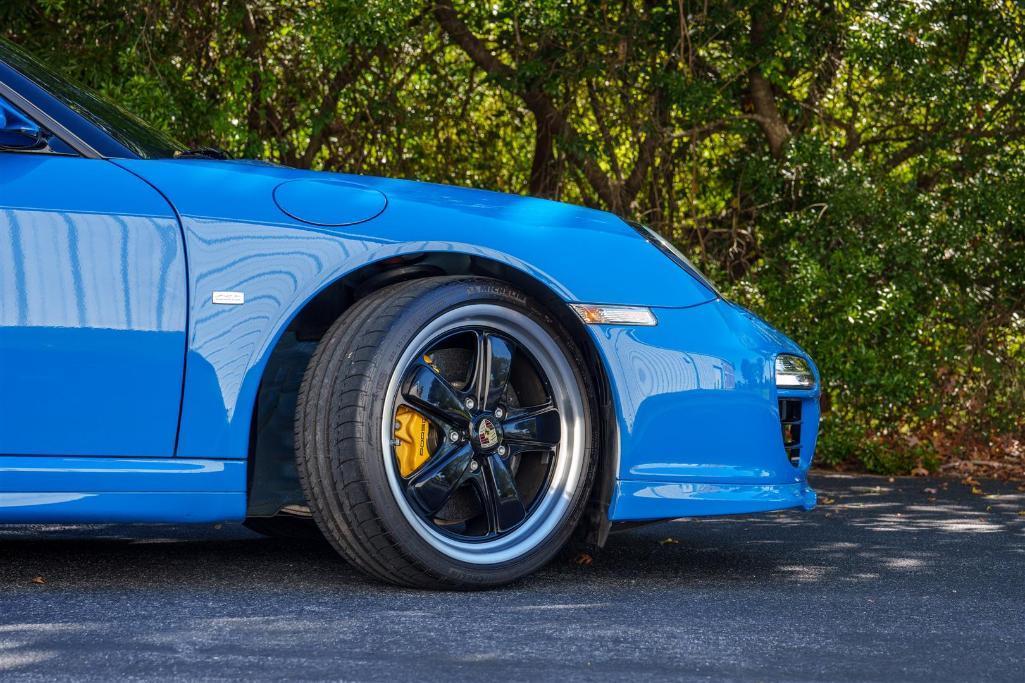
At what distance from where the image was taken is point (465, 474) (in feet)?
11.3

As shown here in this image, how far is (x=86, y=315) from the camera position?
3137 millimetres

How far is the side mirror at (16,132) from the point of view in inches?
126

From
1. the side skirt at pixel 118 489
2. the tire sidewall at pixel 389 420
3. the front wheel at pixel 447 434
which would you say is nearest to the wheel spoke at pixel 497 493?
the front wheel at pixel 447 434

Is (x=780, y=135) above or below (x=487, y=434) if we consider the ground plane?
above

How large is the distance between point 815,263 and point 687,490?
166 inches

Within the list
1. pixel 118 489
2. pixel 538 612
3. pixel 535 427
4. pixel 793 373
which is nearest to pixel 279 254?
pixel 118 489

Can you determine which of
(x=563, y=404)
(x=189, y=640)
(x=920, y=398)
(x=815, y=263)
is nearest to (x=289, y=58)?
(x=815, y=263)

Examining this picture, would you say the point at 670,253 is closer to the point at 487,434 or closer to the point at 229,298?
the point at 487,434

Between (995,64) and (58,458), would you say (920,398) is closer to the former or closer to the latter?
(995,64)

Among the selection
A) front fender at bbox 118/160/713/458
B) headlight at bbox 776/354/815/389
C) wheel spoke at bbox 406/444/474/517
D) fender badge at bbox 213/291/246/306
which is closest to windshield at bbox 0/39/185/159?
front fender at bbox 118/160/713/458

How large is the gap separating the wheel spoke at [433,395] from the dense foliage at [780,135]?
4.02 metres

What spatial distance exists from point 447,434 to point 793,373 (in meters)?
1.04

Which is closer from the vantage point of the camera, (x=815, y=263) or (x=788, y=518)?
(x=788, y=518)

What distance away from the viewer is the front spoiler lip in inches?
138
